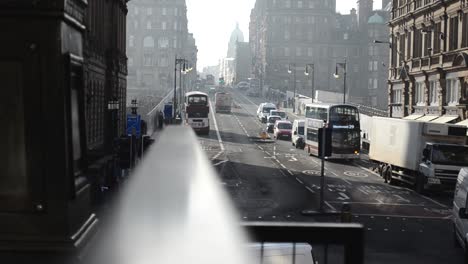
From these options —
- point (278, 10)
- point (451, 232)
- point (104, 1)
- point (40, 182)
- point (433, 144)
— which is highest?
point (278, 10)

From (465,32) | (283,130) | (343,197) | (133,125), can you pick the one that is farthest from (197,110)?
(133,125)

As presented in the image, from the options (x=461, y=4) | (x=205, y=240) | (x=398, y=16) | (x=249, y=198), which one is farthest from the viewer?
(x=398, y=16)

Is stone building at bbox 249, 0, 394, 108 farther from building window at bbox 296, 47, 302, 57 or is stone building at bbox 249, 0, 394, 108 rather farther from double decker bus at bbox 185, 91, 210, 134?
double decker bus at bbox 185, 91, 210, 134

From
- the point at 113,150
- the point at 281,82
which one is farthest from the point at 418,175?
the point at 281,82

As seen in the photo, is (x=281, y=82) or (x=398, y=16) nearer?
(x=398, y=16)

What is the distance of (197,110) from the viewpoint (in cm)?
6925

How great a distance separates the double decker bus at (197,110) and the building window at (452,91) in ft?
83.4

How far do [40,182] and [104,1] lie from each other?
3493 cm

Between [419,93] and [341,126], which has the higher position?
[419,93]

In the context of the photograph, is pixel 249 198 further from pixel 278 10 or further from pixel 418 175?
pixel 278 10

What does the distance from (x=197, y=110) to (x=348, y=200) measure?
130ft

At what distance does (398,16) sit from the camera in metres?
68.6

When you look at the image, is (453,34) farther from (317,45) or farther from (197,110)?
(317,45)

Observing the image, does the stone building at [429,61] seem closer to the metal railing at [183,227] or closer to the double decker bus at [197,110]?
the double decker bus at [197,110]
